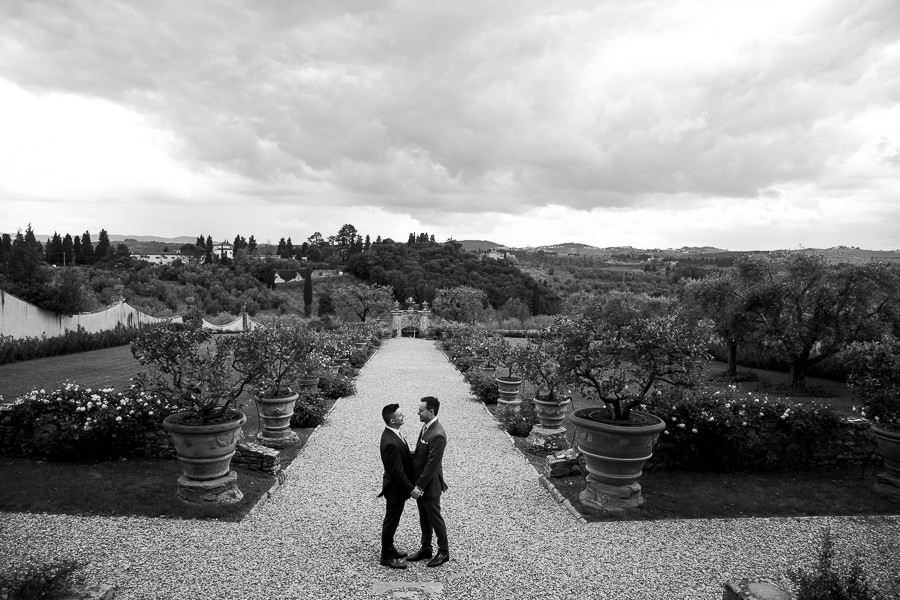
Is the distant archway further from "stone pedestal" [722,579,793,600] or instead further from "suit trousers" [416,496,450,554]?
"stone pedestal" [722,579,793,600]

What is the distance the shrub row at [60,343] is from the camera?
56.1 feet

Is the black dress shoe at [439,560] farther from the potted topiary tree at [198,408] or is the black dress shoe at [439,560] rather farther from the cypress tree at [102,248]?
the cypress tree at [102,248]

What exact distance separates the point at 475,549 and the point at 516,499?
150 centimetres

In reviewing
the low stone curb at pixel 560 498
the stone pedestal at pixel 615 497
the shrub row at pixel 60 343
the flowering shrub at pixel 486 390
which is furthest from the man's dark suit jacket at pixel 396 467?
the shrub row at pixel 60 343

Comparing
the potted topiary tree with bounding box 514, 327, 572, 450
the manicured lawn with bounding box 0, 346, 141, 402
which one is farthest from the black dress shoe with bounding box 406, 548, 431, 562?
the manicured lawn with bounding box 0, 346, 141, 402

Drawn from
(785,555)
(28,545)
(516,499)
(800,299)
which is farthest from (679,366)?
(800,299)

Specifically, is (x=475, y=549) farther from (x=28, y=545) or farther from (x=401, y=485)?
(x=28, y=545)

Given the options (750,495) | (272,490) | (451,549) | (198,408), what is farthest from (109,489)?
(750,495)

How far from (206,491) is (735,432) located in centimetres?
643

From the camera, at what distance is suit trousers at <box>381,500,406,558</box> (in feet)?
15.0

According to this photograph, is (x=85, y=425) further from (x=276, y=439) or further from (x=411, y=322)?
(x=411, y=322)

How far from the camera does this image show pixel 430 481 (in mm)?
4535

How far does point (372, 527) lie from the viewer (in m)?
5.52

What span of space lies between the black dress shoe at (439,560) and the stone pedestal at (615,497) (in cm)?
208
